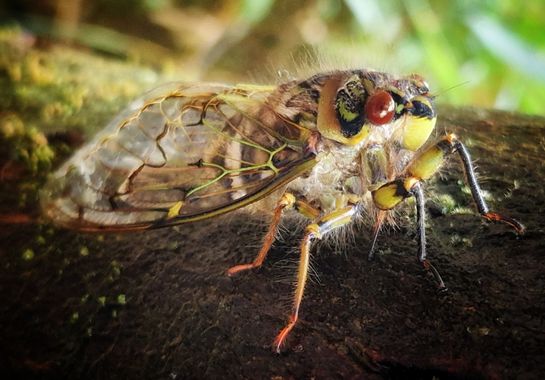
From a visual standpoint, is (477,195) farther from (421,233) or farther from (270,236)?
(270,236)

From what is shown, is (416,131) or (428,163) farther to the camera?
(416,131)

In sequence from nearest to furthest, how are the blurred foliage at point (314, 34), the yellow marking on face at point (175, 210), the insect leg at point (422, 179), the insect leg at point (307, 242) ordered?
1. the insect leg at point (307, 242)
2. the insect leg at point (422, 179)
3. the yellow marking on face at point (175, 210)
4. the blurred foliage at point (314, 34)

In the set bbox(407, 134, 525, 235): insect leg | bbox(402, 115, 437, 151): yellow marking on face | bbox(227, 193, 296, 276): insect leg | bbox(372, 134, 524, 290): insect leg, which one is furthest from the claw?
bbox(402, 115, 437, 151): yellow marking on face

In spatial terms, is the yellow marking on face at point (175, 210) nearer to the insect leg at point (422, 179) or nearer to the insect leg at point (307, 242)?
the insect leg at point (307, 242)

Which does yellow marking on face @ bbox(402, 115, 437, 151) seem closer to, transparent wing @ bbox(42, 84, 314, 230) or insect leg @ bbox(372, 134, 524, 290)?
insect leg @ bbox(372, 134, 524, 290)

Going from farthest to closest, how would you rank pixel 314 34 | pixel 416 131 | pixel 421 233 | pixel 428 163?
pixel 314 34, pixel 416 131, pixel 428 163, pixel 421 233

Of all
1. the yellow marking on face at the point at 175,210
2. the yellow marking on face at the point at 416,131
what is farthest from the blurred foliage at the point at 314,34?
the yellow marking on face at the point at 175,210

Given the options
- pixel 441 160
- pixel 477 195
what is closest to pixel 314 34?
pixel 441 160
